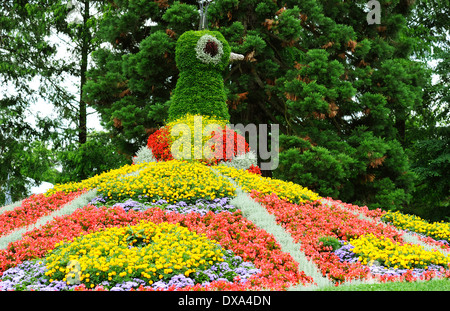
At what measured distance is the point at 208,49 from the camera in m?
12.2

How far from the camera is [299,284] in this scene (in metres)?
5.40

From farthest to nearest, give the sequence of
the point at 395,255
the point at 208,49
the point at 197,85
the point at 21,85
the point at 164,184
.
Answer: the point at 21,85 < the point at 197,85 < the point at 208,49 < the point at 164,184 < the point at 395,255

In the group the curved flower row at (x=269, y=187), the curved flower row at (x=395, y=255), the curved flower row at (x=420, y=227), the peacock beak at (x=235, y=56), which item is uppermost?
the peacock beak at (x=235, y=56)

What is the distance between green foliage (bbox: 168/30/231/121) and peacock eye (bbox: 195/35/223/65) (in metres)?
0.06

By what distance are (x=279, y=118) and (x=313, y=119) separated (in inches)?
104

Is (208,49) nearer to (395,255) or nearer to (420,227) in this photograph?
(420,227)

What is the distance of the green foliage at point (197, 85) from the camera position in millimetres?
12172

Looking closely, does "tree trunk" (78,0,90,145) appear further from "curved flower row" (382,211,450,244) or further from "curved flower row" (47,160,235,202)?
"curved flower row" (382,211,450,244)

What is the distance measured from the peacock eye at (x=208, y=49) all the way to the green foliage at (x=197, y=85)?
6 centimetres

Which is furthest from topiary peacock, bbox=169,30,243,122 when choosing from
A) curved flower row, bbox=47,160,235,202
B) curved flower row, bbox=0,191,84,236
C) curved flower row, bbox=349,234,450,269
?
curved flower row, bbox=349,234,450,269

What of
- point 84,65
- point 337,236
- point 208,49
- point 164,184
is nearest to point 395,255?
point 337,236

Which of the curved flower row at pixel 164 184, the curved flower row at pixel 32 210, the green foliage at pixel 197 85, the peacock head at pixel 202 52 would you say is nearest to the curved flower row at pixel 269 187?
the curved flower row at pixel 164 184

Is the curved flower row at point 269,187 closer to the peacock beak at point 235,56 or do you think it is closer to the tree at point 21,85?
the peacock beak at point 235,56

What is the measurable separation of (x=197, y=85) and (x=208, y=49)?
1.02 metres
